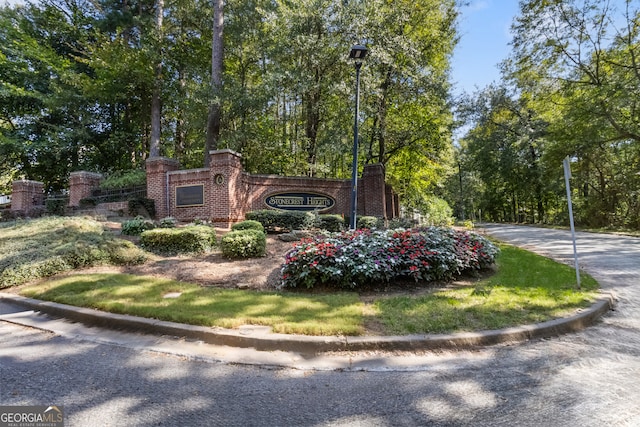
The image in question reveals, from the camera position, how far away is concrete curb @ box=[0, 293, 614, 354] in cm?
339

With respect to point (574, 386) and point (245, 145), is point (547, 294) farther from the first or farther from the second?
point (245, 145)

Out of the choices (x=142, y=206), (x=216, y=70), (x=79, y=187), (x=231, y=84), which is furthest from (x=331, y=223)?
(x=79, y=187)

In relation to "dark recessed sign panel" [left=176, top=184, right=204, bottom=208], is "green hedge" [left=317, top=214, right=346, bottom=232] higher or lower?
lower

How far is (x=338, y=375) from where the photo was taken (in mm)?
2900

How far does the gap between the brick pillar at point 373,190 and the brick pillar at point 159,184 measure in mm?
8450

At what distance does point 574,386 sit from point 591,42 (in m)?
19.8

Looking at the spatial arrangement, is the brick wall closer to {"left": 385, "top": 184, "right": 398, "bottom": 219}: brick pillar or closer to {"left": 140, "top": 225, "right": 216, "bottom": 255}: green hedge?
{"left": 385, "top": 184, "right": 398, "bottom": 219}: brick pillar

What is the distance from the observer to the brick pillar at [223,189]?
11.5 metres

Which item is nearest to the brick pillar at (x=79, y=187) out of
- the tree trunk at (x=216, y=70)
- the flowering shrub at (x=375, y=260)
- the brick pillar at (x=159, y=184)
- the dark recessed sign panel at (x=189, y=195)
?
the brick pillar at (x=159, y=184)

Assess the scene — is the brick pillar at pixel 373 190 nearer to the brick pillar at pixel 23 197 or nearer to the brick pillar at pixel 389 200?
the brick pillar at pixel 389 200

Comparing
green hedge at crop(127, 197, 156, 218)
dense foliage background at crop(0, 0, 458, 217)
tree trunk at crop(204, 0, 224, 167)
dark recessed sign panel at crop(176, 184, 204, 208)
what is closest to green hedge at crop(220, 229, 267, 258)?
dark recessed sign panel at crop(176, 184, 204, 208)

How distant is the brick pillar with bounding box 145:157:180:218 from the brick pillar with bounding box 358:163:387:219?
Answer: 845 centimetres

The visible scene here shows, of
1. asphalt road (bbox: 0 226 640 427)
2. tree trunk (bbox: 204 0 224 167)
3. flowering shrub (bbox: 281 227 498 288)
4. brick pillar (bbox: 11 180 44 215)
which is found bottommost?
asphalt road (bbox: 0 226 640 427)

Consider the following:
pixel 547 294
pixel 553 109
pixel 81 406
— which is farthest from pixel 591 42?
pixel 81 406
